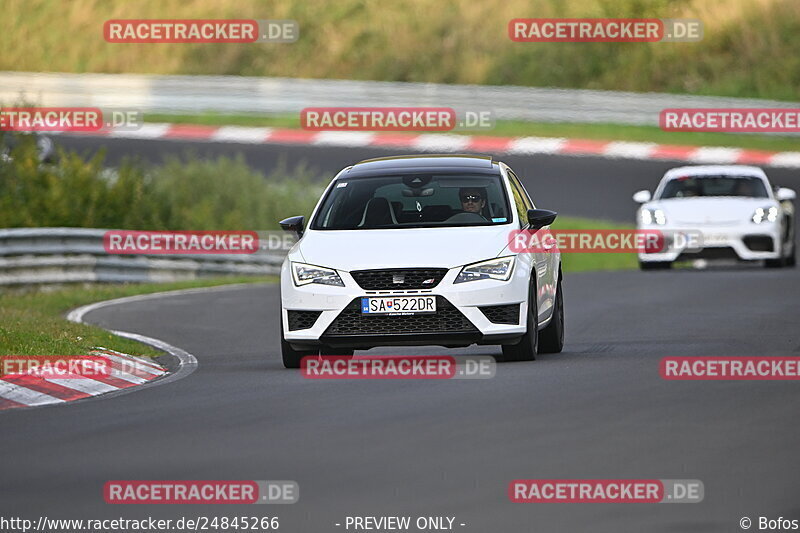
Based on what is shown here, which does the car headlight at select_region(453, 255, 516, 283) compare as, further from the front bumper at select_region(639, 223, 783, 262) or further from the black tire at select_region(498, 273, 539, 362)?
the front bumper at select_region(639, 223, 783, 262)

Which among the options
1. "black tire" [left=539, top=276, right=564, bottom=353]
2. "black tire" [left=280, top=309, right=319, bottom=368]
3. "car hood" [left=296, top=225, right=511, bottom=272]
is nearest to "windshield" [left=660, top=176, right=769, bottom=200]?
"black tire" [left=539, top=276, right=564, bottom=353]

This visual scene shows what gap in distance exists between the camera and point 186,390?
12.4 metres

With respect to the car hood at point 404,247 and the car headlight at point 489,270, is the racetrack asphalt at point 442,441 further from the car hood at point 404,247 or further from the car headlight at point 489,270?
the car hood at point 404,247

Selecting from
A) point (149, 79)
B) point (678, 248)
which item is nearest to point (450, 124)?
point (149, 79)

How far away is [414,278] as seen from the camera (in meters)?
12.8

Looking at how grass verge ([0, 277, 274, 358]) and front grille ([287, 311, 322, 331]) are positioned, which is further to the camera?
grass verge ([0, 277, 274, 358])

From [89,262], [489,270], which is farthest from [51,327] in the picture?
[89,262]

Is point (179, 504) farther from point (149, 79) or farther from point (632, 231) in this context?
point (149, 79)

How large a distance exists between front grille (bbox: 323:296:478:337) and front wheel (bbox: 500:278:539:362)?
0.55 m

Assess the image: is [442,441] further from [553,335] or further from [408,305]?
[553,335]

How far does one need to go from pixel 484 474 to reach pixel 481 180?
5.90 meters

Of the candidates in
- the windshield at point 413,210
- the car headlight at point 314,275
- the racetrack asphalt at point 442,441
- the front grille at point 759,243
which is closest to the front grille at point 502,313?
the racetrack asphalt at point 442,441

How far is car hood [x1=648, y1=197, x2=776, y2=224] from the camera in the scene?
79.2ft

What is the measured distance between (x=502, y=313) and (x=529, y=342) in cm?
51
